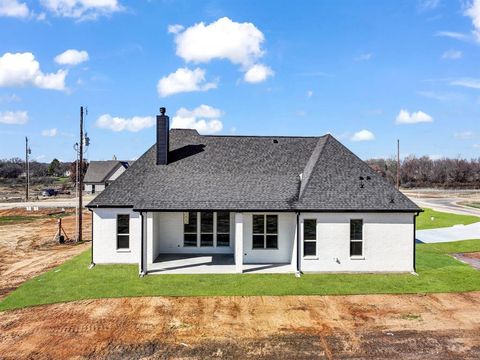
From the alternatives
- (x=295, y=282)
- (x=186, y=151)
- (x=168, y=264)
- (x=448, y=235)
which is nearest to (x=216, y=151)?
(x=186, y=151)

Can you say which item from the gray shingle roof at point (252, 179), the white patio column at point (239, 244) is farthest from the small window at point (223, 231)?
the white patio column at point (239, 244)

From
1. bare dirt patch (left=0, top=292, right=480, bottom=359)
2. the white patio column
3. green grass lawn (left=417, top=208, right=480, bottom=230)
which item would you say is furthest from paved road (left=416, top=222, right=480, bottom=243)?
the white patio column

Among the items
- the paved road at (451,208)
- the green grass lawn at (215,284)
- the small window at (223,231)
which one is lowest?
the green grass lawn at (215,284)

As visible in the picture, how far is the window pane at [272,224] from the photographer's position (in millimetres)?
18859

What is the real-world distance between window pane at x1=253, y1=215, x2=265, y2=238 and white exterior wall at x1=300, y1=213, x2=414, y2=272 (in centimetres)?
228

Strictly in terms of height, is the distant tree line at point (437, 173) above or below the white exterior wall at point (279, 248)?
above

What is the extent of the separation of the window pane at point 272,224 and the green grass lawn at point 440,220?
1835 cm

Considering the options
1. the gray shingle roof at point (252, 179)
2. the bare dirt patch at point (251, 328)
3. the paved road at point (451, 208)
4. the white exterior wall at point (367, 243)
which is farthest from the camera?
the paved road at point (451, 208)

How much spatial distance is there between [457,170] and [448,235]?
92360mm

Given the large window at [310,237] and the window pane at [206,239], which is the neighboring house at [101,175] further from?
the large window at [310,237]

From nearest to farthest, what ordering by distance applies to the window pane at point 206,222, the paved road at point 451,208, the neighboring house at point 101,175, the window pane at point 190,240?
the window pane at point 206,222 → the window pane at point 190,240 → the paved road at point 451,208 → the neighboring house at point 101,175

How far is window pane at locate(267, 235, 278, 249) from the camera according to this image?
18.9 metres

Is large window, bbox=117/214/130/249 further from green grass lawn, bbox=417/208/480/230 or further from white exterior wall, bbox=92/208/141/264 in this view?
green grass lawn, bbox=417/208/480/230

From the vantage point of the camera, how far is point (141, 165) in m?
20.8
